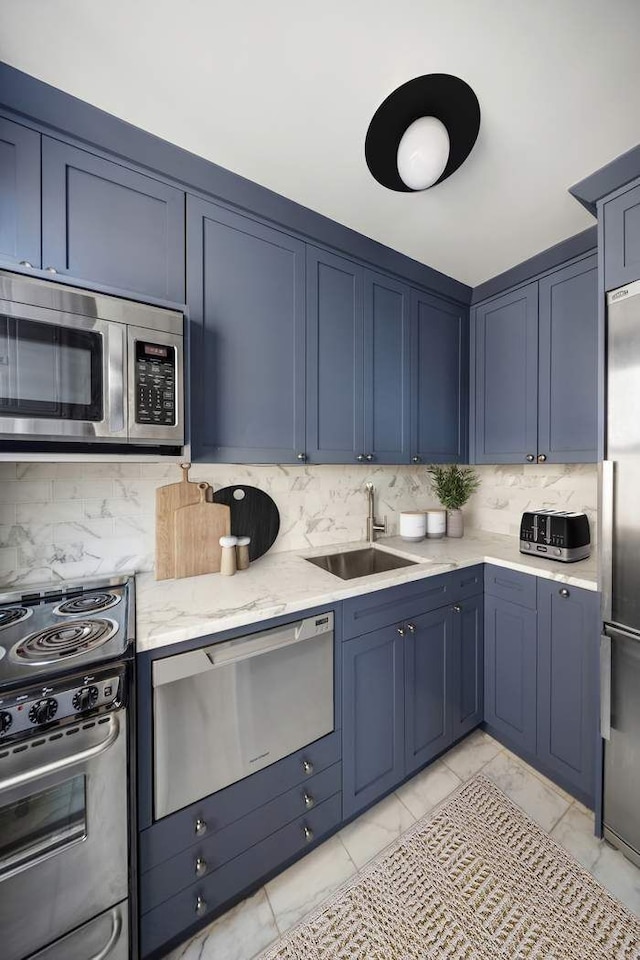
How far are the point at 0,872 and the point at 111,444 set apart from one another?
1028 millimetres

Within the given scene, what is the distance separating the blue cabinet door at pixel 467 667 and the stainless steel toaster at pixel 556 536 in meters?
0.40

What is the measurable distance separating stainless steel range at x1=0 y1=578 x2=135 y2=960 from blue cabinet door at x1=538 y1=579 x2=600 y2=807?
1691mm

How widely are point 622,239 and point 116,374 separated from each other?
1.79 metres

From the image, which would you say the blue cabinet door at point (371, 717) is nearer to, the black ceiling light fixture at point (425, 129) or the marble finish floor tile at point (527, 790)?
the marble finish floor tile at point (527, 790)

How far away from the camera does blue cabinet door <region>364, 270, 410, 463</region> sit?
72.5 inches

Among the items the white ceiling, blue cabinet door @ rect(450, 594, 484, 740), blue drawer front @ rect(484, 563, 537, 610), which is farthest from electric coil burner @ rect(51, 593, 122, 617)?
blue drawer front @ rect(484, 563, 537, 610)

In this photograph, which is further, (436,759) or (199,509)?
(436,759)

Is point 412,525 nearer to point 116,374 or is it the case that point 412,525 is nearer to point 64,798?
point 116,374

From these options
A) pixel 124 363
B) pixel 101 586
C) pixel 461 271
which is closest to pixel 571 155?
pixel 461 271

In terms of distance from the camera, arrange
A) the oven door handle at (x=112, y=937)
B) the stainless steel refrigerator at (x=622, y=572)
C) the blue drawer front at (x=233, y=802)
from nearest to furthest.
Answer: the oven door handle at (x=112, y=937), the blue drawer front at (x=233, y=802), the stainless steel refrigerator at (x=622, y=572)

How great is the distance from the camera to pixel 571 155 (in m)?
1.28

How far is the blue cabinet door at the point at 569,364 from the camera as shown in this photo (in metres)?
1.74

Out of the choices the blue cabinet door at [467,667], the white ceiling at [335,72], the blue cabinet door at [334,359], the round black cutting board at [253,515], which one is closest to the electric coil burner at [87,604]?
the round black cutting board at [253,515]

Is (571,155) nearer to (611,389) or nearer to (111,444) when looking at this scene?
(611,389)
